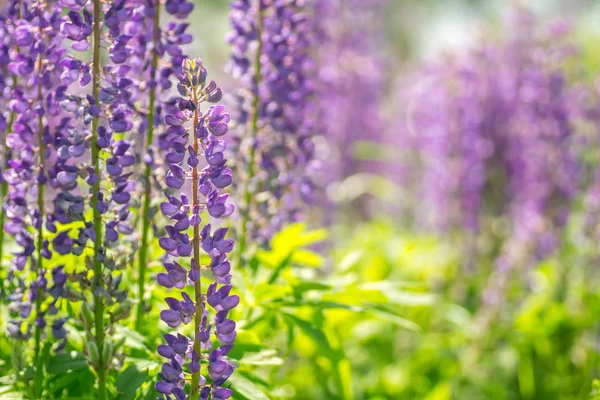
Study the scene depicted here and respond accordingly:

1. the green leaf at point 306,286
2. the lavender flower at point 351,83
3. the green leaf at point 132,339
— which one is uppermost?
the lavender flower at point 351,83

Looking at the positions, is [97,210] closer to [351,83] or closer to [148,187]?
[148,187]

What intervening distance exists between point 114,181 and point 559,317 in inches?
128

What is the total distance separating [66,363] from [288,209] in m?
1.64

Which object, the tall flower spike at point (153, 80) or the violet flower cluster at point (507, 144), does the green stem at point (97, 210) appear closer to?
the tall flower spike at point (153, 80)

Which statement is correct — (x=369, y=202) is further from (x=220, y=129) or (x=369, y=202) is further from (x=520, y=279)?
(x=220, y=129)

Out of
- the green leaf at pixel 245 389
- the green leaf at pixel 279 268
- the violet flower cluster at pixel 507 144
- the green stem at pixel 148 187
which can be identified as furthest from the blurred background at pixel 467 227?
the green leaf at pixel 245 389

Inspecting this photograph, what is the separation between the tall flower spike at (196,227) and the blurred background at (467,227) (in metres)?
0.95

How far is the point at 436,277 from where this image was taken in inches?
210

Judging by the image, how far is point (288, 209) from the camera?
→ 3539 mm

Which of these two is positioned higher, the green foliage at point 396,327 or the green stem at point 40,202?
the green stem at point 40,202

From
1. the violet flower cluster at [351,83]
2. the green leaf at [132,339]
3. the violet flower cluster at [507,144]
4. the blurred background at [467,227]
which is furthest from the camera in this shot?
the violet flower cluster at [351,83]

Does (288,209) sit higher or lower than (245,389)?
higher

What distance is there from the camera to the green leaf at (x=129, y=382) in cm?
194

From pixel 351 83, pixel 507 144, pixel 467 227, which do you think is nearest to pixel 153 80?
pixel 467 227
